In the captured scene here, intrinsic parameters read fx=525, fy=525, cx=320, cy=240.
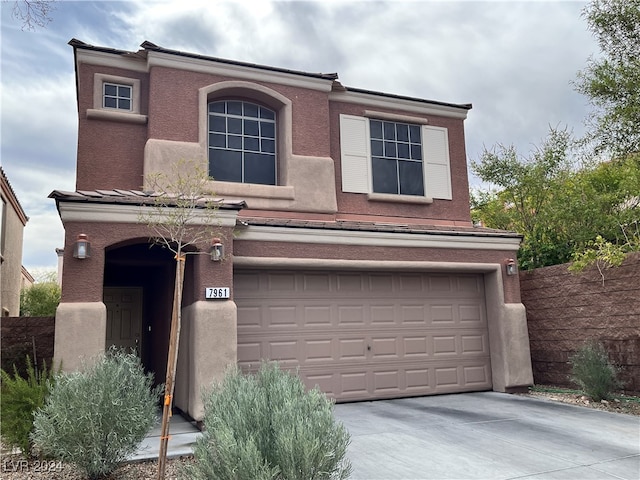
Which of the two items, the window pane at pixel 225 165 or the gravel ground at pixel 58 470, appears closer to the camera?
the gravel ground at pixel 58 470

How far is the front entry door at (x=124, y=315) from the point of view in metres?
12.0

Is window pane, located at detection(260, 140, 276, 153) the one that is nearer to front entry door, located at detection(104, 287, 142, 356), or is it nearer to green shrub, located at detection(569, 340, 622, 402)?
front entry door, located at detection(104, 287, 142, 356)

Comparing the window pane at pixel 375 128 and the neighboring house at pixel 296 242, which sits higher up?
the window pane at pixel 375 128

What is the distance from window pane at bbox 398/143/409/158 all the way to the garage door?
3.56m

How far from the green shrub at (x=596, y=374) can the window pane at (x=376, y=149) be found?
20.9 ft

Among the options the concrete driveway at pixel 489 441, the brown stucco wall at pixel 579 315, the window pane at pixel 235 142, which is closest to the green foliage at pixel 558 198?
the brown stucco wall at pixel 579 315

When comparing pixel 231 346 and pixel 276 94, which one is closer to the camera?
pixel 231 346

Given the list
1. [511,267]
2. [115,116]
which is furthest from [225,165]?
[511,267]

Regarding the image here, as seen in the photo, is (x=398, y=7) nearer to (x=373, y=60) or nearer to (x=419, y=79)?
(x=373, y=60)

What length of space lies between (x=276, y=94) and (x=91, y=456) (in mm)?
8738

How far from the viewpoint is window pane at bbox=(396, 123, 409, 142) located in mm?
13539

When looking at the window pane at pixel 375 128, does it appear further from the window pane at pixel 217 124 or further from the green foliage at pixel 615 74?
the green foliage at pixel 615 74

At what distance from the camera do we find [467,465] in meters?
6.18

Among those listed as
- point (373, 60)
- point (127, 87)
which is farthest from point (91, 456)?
point (373, 60)
